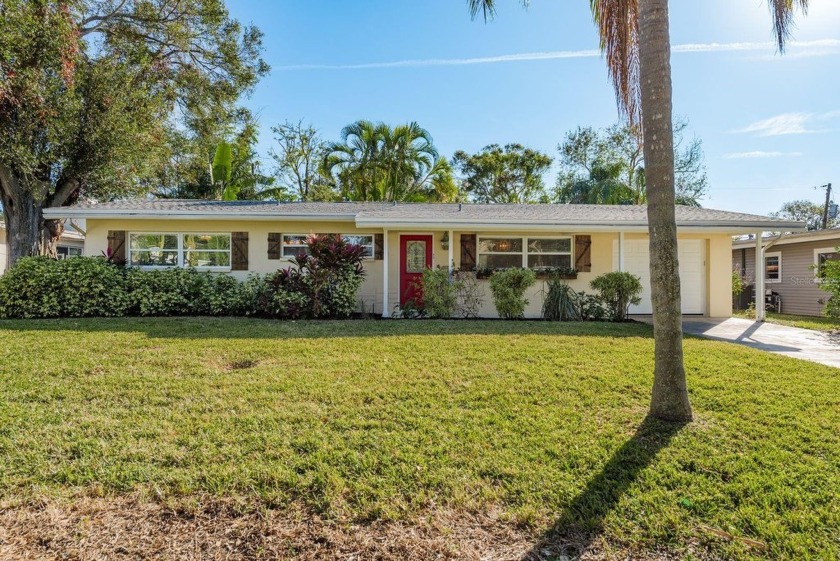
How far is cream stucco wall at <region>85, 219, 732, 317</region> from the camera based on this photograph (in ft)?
34.1

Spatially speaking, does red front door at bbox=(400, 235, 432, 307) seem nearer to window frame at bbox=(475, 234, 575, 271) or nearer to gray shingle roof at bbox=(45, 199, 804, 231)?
gray shingle roof at bbox=(45, 199, 804, 231)

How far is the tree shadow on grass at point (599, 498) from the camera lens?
2006mm

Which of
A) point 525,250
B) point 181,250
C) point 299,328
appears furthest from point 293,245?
point 525,250

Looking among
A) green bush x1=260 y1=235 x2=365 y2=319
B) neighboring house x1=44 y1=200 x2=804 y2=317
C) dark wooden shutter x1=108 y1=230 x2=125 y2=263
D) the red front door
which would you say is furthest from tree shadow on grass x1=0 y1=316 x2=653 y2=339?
dark wooden shutter x1=108 y1=230 x2=125 y2=263

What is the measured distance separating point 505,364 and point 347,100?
17.0 metres

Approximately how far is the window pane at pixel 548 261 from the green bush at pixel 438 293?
236 cm

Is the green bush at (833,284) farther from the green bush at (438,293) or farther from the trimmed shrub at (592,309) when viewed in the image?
the green bush at (438,293)

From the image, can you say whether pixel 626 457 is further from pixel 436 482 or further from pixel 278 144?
pixel 278 144

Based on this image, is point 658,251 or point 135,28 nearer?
point 658,251

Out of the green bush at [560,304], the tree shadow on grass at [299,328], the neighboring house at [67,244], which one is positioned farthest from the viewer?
the neighboring house at [67,244]

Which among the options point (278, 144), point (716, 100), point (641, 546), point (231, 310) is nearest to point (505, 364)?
point (641, 546)

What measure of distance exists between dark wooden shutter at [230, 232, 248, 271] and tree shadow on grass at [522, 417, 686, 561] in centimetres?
978

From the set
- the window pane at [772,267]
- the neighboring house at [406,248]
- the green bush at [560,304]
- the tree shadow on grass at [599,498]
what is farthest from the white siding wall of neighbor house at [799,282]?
the tree shadow on grass at [599,498]

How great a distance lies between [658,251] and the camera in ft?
10.7
